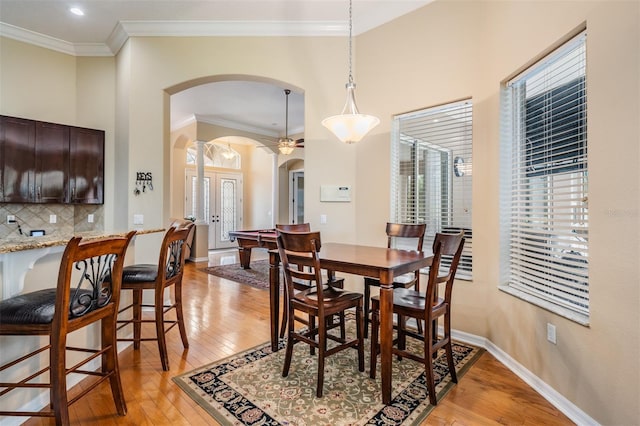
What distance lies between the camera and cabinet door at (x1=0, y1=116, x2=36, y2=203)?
11.7ft

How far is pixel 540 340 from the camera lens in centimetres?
215

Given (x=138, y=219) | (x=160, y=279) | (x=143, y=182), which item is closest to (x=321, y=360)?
(x=160, y=279)

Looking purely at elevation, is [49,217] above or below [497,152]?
below

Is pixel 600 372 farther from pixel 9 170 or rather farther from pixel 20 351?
pixel 9 170

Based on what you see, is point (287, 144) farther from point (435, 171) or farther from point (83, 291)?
point (83, 291)

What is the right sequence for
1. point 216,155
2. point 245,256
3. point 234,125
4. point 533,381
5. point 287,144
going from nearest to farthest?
1. point 533,381
2. point 245,256
3. point 287,144
4. point 234,125
5. point 216,155

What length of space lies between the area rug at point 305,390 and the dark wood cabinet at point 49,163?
3.15m

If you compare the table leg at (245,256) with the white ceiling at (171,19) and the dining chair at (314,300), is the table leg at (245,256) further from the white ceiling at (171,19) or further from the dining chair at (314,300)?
the dining chair at (314,300)

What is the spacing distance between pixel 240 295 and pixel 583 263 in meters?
3.80

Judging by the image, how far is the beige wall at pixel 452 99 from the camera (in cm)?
162

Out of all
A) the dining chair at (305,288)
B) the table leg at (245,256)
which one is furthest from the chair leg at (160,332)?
the table leg at (245,256)

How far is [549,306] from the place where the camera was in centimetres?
209

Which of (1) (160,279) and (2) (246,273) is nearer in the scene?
(1) (160,279)

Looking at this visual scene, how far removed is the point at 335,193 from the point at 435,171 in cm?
115
